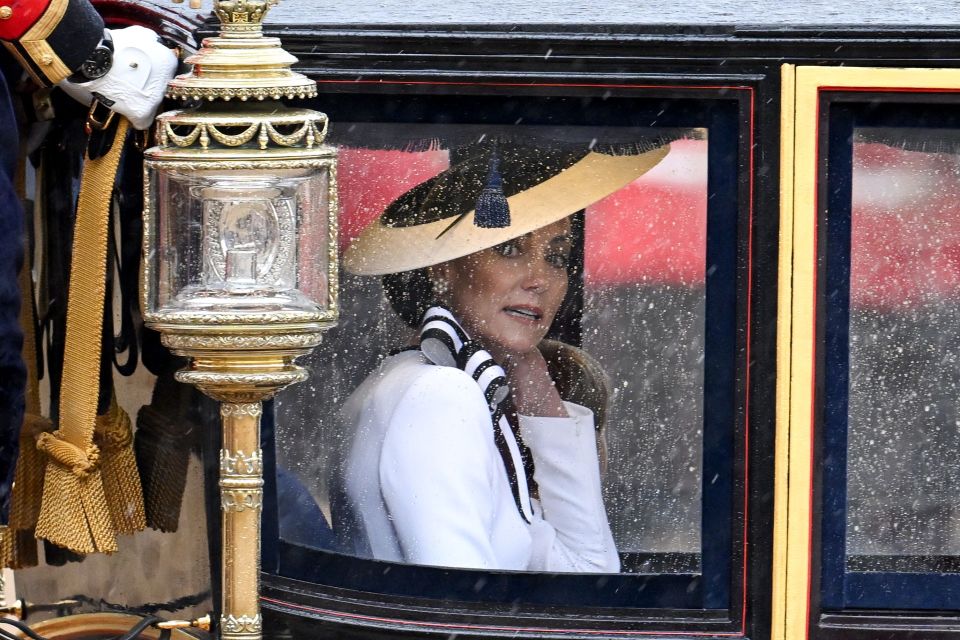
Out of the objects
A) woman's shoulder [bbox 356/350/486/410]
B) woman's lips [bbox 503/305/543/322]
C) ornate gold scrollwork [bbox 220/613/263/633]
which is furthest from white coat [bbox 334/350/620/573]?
ornate gold scrollwork [bbox 220/613/263/633]

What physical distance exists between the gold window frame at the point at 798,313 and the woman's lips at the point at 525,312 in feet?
1.23

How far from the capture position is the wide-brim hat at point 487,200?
3047mm

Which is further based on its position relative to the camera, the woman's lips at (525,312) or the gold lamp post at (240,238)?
the woman's lips at (525,312)

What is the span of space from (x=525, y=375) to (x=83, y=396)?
71 centimetres

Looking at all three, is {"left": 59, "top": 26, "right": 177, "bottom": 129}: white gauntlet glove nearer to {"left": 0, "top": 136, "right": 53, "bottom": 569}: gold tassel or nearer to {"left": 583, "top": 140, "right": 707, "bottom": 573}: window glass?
{"left": 0, "top": 136, "right": 53, "bottom": 569}: gold tassel

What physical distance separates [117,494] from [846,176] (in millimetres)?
1299

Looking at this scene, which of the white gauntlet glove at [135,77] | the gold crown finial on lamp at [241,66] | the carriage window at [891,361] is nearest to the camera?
the gold crown finial on lamp at [241,66]

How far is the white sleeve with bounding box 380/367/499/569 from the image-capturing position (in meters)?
3.11

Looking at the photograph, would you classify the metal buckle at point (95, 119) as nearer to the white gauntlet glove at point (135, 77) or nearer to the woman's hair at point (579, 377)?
the white gauntlet glove at point (135, 77)

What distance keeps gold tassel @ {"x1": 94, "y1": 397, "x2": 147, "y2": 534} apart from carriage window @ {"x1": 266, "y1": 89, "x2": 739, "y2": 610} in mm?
272

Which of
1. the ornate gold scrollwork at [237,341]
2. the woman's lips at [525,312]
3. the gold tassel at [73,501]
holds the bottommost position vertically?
the gold tassel at [73,501]

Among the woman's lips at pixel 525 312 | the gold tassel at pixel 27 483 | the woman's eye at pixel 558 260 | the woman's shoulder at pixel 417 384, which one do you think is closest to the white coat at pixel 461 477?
the woman's shoulder at pixel 417 384

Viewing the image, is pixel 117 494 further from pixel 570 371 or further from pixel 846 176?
pixel 846 176

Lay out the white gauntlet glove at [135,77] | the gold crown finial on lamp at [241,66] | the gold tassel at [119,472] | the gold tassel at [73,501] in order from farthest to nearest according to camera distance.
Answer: the gold tassel at [119,472]
the gold tassel at [73,501]
the white gauntlet glove at [135,77]
the gold crown finial on lamp at [241,66]
